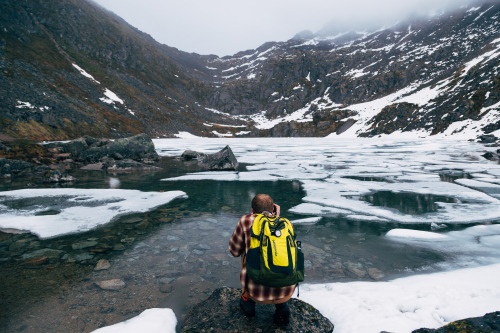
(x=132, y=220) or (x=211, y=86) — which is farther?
(x=211, y=86)

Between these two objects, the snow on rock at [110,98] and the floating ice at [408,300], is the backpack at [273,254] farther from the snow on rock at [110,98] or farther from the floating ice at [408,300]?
the snow on rock at [110,98]

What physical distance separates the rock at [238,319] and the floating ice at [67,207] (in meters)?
5.57

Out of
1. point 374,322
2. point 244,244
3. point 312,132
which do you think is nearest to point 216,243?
point 244,244

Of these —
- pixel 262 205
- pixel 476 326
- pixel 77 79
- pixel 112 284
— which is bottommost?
pixel 112 284

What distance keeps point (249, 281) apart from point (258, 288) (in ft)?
0.54

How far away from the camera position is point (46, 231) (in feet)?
23.4

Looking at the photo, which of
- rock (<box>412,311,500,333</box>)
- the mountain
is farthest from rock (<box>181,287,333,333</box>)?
the mountain

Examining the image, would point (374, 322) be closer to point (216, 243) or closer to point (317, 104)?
point (216, 243)

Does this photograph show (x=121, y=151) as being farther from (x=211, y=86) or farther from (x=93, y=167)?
(x=211, y=86)

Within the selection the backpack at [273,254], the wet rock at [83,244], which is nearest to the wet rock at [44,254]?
the wet rock at [83,244]

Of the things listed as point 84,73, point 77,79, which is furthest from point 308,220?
point 84,73

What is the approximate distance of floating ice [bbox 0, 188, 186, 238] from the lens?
760 cm

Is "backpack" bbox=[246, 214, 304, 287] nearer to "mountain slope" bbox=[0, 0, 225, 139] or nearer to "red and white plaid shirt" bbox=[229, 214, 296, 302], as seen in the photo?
"red and white plaid shirt" bbox=[229, 214, 296, 302]

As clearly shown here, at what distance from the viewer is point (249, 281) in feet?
11.0
